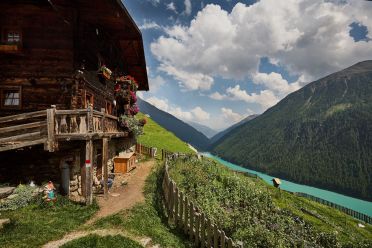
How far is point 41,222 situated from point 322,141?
14825 centimetres

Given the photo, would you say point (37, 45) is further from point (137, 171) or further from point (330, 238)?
point (330, 238)

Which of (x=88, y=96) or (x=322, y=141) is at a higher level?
(x=88, y=96)

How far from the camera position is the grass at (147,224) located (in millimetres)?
8898

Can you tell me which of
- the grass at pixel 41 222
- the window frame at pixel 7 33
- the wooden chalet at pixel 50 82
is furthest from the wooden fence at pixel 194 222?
the window frame at pixel 7 33

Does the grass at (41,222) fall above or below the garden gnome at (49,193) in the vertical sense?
below

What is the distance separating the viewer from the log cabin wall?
495 inches

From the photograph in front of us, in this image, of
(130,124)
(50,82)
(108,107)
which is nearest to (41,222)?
(50,82)

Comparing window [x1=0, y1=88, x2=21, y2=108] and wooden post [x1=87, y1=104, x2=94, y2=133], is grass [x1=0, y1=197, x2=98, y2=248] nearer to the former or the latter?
wooden post [x1=87, y1=104, x2=94, y2=133]

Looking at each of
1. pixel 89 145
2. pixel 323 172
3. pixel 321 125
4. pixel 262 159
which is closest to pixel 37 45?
pixel 89 145

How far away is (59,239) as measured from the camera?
8.12 m

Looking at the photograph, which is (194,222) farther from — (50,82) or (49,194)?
(50,82)

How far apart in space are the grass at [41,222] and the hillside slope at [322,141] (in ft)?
332

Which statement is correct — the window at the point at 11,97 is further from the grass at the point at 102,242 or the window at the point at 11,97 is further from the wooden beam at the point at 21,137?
the grass at the point at 102,242

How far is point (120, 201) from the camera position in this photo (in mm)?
12141
